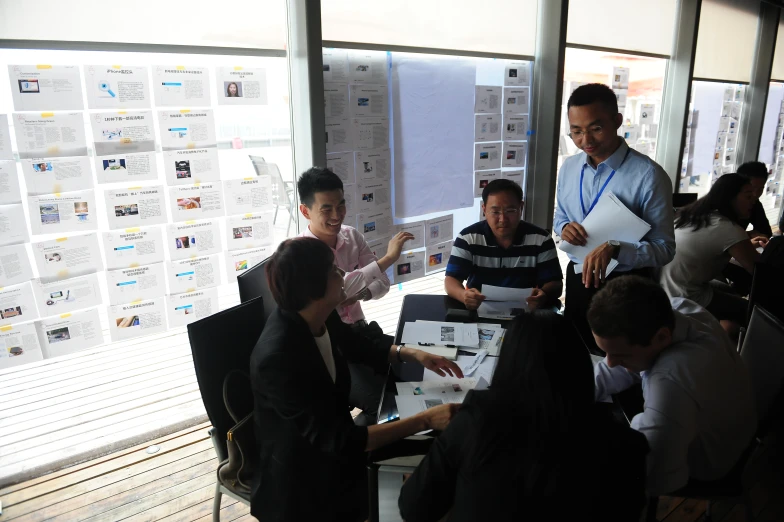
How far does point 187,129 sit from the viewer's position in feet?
8.78

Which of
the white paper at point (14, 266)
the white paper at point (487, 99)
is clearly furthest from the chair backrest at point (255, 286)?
the white paper at point (487, 99)

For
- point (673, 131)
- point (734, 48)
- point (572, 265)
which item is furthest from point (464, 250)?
point (734, 48)

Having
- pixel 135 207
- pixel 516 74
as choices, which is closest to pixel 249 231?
pixel 135 207

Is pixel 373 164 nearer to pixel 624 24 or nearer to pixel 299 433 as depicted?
pixel 299 433

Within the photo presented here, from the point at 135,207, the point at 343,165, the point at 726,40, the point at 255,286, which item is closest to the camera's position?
the point at 255,286

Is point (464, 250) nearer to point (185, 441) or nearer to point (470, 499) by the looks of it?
point (470, 499)

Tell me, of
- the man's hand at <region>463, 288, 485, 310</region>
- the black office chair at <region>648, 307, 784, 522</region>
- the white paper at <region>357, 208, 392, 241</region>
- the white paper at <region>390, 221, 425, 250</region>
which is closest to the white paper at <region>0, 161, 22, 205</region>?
the white paper at <region>357, 208, 392, 241</region>

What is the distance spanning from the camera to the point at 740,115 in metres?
6.68

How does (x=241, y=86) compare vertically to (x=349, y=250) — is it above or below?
above

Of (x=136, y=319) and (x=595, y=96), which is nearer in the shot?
(x=595, y=96)

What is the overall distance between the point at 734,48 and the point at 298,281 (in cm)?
691

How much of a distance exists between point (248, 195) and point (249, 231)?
0.21 m

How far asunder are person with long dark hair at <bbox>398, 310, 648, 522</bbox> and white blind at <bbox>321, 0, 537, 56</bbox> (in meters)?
2.53

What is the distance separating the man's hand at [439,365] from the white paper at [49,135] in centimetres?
190
